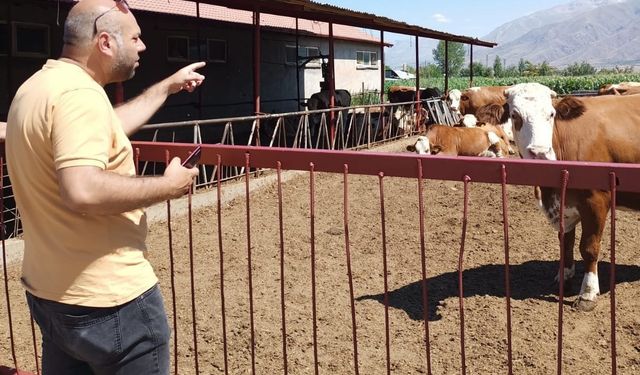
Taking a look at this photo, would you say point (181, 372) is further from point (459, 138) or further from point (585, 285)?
point (459, 138)

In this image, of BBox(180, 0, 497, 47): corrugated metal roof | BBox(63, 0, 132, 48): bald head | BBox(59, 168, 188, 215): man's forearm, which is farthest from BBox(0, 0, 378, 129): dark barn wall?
BBox(59, 168, 188, 215): man's forearm

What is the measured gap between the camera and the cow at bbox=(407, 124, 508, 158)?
36.3 ft

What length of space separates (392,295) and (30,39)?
9807 millimetres

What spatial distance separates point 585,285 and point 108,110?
4205 millimetres

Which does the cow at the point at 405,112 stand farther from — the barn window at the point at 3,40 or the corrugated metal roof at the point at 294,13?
the barn window at the point at 3,40

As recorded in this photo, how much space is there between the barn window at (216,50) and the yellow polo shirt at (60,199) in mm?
15460

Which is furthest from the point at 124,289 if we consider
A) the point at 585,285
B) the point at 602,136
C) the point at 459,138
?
the point at 459,138

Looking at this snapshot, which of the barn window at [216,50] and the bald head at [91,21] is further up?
the barn window at [216,50]

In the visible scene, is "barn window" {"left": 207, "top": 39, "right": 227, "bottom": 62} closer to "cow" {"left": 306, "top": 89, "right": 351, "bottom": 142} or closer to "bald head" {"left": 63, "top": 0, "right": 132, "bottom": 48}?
"cow" {"left": 306, "top": 89, "right": 351, "bottom": 142}

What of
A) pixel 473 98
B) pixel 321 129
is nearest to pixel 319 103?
pixel 321 129

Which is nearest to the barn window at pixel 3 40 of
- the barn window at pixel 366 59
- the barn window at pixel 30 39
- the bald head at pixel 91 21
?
the barn window at pixel 30 39

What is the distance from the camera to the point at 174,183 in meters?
1.75

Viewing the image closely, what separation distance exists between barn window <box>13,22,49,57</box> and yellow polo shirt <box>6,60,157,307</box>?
36.5 feet

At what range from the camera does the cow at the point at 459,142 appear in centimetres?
1106
